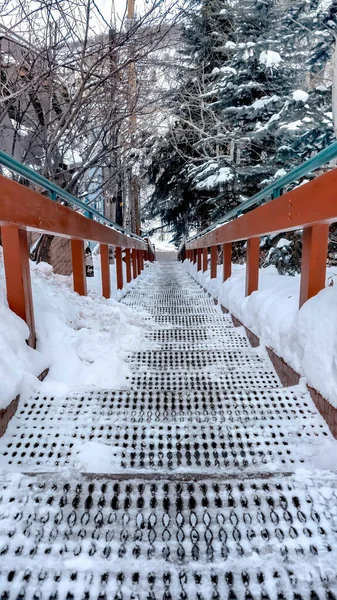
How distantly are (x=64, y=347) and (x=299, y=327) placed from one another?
1339 millimetres

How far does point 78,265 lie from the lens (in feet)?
11.2

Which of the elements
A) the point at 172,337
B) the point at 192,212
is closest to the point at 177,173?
the point at 192,212

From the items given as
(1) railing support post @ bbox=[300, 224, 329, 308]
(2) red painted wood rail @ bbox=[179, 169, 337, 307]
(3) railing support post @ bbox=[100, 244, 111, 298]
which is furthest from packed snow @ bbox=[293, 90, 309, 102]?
(1) railing support post @ bbox=[300, 224, 329, 308]

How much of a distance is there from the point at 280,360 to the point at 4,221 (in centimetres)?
161

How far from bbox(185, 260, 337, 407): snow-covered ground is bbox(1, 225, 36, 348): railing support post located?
1.40 m

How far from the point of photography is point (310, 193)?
193 centimetres

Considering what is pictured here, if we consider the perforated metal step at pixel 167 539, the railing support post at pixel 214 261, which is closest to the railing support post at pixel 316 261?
the perforated metal step at pixel 167 539

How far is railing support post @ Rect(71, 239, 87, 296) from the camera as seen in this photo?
11.1 ft

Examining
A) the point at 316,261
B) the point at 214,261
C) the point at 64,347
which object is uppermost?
the point at 316,261

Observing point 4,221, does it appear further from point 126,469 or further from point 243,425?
point 243,425

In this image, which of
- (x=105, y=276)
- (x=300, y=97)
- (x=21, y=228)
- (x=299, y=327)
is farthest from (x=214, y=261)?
(x=300, y=97)

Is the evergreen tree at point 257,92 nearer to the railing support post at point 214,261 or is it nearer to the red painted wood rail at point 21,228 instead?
the railing support post at point 214,261

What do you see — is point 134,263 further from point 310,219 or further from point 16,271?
point 310,219

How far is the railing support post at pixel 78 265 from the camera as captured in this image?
338cm
